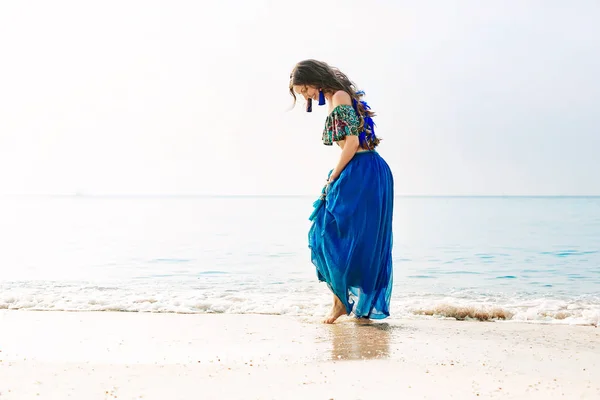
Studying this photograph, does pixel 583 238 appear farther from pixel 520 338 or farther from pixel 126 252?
pixel 520 338

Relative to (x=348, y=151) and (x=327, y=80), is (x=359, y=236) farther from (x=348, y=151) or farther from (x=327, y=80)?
(x=327, y=80)

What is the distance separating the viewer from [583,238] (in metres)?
16.5

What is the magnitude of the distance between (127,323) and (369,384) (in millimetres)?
A: 2336

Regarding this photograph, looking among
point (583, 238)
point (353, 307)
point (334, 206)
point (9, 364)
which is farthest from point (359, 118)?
point (583, 238)

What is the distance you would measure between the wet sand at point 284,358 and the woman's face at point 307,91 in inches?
62.4

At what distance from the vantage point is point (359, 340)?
407 cm

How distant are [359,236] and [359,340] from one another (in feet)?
2.50

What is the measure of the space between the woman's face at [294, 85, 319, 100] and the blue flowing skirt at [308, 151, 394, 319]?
518 mm

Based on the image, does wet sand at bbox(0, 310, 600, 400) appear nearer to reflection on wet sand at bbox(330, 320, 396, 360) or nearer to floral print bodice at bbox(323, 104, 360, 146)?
reflection on wet sand at bbox(330, 320, 396, 360)

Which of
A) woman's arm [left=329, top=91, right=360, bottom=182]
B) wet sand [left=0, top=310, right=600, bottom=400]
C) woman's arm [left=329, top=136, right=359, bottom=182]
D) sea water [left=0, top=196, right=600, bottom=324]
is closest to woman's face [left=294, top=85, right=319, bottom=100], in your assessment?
woman's arm [left=329, top=91, right=360, bottom=182]

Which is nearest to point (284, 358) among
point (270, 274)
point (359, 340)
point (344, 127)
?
point (359, 340)

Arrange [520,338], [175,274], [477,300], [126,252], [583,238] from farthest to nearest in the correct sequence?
[583,238]
[126,252]
[175,274]
[477,300]
[520,338]

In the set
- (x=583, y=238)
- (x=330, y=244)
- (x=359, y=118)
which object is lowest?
(x=583, y=238)

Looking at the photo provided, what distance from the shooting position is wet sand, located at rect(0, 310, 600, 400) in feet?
9.53
